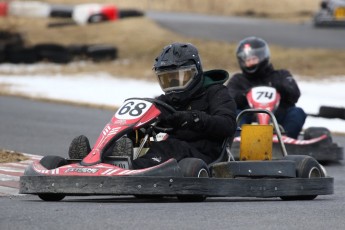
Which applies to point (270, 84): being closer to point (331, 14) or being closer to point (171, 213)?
point (171, 213)

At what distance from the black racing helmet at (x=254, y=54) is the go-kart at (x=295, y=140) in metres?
0.51

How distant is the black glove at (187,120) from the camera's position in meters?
8.01

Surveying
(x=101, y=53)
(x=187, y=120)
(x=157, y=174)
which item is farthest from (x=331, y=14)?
(x=157, y=174)

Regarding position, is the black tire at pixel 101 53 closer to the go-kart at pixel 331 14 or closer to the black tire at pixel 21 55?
the black tire at pixel 21 55

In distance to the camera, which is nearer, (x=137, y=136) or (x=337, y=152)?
(x=137, y=136)

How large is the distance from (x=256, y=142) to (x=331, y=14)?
68.2 ft

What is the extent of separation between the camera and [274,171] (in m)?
8.34

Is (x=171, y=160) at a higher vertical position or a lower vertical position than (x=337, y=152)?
higher

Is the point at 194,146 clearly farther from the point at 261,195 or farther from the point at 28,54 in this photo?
the point at 28,54

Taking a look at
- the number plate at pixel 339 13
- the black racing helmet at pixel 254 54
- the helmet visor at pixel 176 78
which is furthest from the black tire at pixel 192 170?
the number plate at pixel 339 13

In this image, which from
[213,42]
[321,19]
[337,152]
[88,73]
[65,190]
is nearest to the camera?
[65,190]

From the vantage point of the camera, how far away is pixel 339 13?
94.6ft

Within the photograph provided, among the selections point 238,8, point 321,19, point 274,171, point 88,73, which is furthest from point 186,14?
point 274,171

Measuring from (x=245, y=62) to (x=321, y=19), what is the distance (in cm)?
1679
